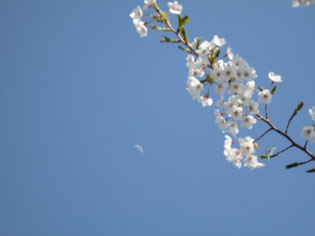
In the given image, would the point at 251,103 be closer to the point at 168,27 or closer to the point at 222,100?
the point at 222,100

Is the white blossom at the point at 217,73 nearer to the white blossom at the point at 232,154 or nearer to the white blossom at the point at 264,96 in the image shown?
the white blossom at the point at 264,96

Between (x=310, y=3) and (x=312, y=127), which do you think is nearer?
(x=310, y=3)

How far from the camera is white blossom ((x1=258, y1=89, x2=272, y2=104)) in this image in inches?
112

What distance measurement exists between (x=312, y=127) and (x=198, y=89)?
51.0 inches

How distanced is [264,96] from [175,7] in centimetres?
148

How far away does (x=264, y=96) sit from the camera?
2.86m

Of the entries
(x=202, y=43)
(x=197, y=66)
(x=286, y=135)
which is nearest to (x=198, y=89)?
(x=197, y=66)

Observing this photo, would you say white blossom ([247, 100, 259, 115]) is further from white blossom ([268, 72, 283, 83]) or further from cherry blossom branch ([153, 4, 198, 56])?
cherry blossom branch ([153, 4, 198, 56])

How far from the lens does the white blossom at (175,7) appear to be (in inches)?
125

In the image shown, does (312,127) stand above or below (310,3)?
below

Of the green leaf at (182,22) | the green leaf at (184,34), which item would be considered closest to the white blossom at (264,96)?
the green leaf at (184,34)

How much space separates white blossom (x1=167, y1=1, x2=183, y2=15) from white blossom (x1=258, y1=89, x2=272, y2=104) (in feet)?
4.43

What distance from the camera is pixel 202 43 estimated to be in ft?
9.63

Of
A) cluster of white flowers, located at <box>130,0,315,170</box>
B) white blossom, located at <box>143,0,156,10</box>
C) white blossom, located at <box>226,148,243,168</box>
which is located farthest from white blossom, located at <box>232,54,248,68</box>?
white blossom, located at <box>143,0,156,10</box>
